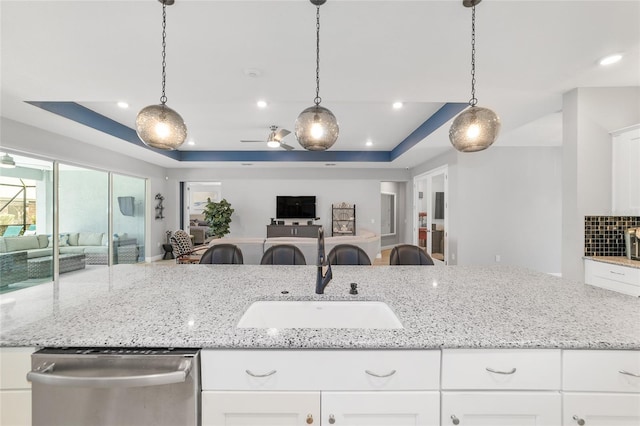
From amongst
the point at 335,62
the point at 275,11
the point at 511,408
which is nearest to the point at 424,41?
the point at 335,62

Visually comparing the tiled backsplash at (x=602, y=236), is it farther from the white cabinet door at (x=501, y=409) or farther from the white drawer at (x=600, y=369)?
the white cabinet door at (x=501, y=409)

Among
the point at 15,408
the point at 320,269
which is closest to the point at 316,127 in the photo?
the point at 320,269

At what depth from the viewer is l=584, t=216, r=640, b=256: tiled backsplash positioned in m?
2.70

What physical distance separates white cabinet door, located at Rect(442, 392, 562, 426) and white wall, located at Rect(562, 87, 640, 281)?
2.42m

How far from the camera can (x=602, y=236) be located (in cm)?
270

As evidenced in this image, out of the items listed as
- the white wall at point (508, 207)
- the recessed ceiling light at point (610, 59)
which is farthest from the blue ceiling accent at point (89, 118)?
the white wall at point (508, 207)

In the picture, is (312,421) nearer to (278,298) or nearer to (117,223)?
(278,298)

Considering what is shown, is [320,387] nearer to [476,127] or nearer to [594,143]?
[476,127]

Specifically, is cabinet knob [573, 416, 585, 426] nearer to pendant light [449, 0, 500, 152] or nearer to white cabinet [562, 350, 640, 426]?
white cabinet [562, 350, 640, 426]

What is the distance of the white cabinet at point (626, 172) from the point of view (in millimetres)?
2555

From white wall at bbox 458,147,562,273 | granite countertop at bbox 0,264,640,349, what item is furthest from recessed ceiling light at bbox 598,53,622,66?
white wall at bbox 458,147,562,273

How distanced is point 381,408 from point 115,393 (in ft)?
3.14

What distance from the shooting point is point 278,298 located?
4.91 feet

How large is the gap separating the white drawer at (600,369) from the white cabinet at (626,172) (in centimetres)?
241
